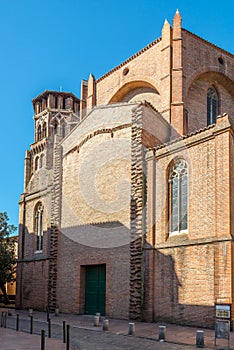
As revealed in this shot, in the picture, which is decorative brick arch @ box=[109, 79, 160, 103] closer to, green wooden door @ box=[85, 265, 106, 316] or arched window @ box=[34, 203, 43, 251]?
arched window @ box=[34, 203, 43, 251]

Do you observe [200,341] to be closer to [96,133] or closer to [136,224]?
[136,224]

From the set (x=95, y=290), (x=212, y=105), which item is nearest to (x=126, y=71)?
(x=212, y=105)

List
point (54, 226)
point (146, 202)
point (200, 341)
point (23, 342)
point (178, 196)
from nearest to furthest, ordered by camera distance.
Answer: point (200, 341) < point (23, 342) < point (178, 196) < point (146, 202) < point (54, 226)

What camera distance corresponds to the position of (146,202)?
19.2 metres

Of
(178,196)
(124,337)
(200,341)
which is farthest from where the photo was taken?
(178,196)

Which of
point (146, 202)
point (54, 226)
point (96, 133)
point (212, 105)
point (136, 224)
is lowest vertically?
point (54, 226)

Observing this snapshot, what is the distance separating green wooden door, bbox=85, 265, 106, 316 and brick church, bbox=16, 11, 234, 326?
0.05m

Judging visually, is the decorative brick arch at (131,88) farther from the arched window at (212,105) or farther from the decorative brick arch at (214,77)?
the arched window at (212,105)

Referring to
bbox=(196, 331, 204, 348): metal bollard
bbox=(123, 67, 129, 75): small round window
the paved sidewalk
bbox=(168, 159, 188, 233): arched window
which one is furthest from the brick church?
the paved sidewalk

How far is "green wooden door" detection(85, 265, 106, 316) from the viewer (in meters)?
20.6

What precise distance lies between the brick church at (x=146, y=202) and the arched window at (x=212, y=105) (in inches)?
3.0

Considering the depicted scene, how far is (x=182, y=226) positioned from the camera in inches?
707

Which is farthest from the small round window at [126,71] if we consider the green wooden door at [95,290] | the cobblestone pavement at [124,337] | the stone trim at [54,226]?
the cobblestone pavement at [124,337]

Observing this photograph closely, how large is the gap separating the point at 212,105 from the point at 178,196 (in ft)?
45.1
